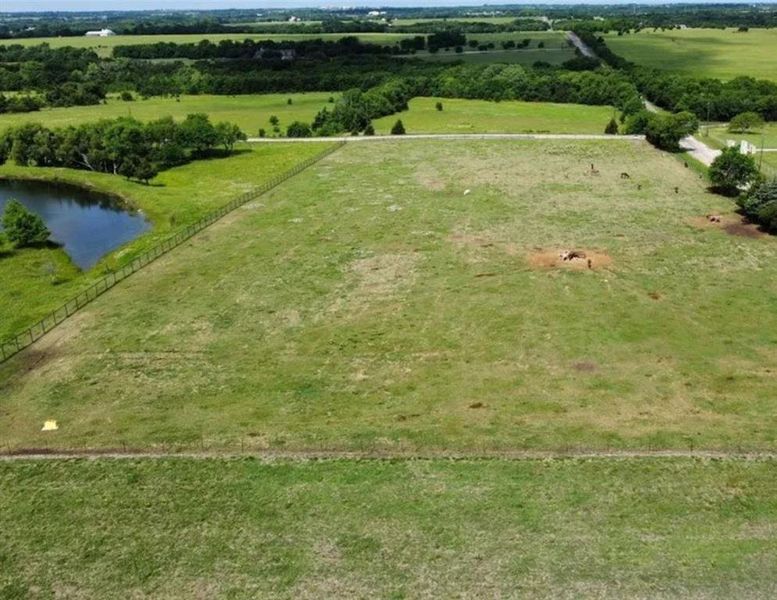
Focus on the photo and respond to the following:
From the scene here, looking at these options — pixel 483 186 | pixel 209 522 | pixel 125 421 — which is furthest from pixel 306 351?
pixel 483 186

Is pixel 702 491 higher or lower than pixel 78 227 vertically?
higher

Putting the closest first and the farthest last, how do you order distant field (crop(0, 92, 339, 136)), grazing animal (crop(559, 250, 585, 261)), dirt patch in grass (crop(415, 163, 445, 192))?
grazing animal (crop(559, 250, 585, 261)) < dirt patch in grass (crop(415, 163, 445, 192)) < distant field (crop(0, 92, 339, 136))

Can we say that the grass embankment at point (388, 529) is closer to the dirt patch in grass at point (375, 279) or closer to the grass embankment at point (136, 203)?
the dirt patch in grass at point (375, 279)

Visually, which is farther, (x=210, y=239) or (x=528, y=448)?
(x=210, y=239)

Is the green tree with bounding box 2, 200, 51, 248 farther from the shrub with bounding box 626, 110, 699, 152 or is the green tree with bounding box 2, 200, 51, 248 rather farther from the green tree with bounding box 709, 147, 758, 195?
the shrub with bounding box 626, 110, 699, 152

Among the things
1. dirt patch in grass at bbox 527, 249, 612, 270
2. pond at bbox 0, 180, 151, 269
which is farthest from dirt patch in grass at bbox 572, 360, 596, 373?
pond at bbox 0, 180, 151, 269

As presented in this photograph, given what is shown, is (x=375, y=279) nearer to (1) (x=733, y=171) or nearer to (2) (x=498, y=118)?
(1) (x=733, y=171)

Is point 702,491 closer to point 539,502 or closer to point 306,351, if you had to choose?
point 539,502
